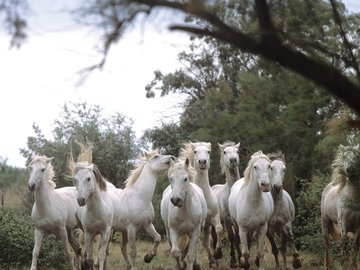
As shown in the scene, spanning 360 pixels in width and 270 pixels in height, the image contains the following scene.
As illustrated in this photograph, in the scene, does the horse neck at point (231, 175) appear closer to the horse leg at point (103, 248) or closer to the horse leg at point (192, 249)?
the horse leg at point (192, 249)

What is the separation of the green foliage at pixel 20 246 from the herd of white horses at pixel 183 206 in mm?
695

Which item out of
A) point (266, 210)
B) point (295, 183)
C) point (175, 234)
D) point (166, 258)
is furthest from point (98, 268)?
point (295, 183)

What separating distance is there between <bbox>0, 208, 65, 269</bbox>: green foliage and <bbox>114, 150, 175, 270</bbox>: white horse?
6.76 ft

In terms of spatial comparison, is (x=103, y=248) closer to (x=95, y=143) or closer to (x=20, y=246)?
(x=20, y=246)

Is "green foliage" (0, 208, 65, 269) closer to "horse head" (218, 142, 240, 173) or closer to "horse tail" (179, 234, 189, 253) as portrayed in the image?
"horse tail" (179, 234, 189, 253)

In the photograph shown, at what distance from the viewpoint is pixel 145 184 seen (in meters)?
11.6

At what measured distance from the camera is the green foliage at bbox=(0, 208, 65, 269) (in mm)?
12609

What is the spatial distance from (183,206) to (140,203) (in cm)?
126

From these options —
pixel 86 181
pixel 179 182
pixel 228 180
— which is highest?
pixel 228 180

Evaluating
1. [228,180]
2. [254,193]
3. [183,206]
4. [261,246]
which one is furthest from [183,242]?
[228,180]

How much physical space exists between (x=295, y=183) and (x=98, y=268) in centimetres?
968

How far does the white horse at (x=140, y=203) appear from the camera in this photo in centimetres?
1134

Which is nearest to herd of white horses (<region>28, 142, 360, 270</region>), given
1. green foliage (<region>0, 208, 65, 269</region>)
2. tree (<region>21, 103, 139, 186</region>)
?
green foliage (<region>0, 208, 65, 269</region>)

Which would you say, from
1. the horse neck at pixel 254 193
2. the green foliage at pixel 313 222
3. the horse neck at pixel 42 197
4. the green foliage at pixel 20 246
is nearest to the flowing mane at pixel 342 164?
the horse neck at pixel 254 193
